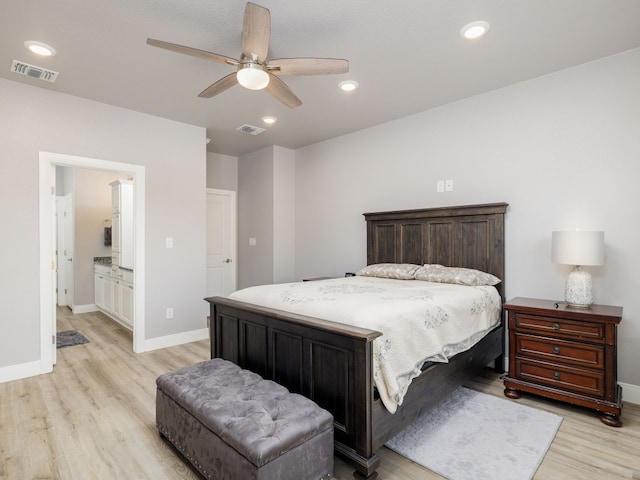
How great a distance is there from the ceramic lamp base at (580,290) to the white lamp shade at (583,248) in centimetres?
16

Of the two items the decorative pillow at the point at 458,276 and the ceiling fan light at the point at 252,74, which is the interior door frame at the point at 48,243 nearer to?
the ceiling fan light at the point at 252,74

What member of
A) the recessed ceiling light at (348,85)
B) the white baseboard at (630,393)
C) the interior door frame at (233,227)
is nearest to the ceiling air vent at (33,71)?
the recessed ceiling light at (348,85)

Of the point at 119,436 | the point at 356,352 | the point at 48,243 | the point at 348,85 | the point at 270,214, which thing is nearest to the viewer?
the point at 356,352

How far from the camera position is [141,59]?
9.02 feet

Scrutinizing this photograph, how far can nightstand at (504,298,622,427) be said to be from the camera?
237cm

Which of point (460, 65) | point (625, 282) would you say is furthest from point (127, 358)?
point (625, 282)

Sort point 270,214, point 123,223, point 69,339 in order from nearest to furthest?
point 69,339
point 123,223
point 270,214

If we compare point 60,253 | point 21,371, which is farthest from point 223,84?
point 60,253

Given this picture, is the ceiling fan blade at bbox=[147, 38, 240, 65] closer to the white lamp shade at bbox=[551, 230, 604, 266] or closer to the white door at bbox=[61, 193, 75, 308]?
the white lamp shade at bbox=[551, 230, 604, 266]

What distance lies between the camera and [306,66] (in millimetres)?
2252

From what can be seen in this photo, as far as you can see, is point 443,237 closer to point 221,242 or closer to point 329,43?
point 329,43

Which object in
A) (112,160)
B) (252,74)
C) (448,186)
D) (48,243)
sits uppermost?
(252,74)

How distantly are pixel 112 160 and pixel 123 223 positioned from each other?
179cm

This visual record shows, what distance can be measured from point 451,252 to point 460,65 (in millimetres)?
1743
